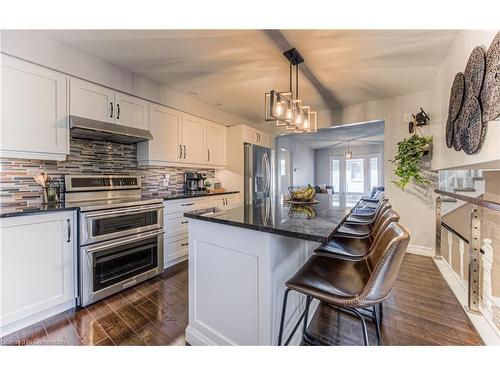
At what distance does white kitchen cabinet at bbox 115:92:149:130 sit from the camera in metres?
2.65

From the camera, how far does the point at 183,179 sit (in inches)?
150

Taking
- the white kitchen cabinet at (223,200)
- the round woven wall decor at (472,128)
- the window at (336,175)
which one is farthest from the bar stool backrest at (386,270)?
the window at (336,175)

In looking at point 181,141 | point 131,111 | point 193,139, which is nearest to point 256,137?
point 193,139

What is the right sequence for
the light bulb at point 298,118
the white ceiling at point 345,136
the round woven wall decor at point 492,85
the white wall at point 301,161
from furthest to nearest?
1. the white wall at point 301,161
2. the white ceiling at point 345,136
3. the light bulb at point 298,118
4. the round woven wall decor at point 492,85

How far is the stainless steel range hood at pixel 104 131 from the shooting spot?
7.30ft

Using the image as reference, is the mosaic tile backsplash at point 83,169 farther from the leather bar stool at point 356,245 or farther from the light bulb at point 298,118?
the leather bar stool at point 356,245

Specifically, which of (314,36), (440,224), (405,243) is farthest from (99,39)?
(440,224)

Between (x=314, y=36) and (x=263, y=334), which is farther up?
(x=314, y=36)

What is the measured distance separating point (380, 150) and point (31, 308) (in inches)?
359

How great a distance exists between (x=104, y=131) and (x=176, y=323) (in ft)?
6.52

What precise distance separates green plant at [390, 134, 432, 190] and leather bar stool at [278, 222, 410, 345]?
2497mm

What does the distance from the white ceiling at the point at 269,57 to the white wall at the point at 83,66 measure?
0.08 meters

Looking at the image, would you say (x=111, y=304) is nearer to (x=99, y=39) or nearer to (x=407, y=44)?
(x=99, y=39)
